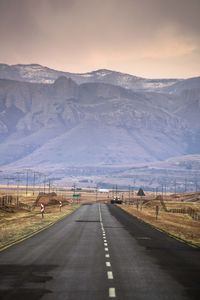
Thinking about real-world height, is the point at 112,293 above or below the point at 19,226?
below

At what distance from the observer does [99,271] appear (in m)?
22.9

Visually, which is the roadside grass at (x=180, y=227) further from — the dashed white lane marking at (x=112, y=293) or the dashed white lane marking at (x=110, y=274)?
the dashed white lane marking at (x=112, y=293)

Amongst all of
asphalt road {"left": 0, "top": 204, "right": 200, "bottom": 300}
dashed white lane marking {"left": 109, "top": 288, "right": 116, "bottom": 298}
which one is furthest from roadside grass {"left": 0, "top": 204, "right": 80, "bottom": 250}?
dashed white lane marking {"left": 109, "top": 288, "right": 116, "bottom": 298}

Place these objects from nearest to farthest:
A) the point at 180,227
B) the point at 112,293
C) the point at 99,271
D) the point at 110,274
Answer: the point at 112,293 < the point at 110,274 < the point at 99,271 < the point at 180,227

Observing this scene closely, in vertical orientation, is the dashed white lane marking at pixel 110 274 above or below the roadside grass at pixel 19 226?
below

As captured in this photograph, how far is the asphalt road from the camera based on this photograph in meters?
17.7

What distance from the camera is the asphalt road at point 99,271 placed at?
1767 cm

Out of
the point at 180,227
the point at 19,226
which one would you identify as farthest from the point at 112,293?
the point at 180,227

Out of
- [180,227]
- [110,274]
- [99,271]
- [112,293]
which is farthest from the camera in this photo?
[180,227]

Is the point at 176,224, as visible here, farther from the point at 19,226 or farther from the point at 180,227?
the point at 19,226

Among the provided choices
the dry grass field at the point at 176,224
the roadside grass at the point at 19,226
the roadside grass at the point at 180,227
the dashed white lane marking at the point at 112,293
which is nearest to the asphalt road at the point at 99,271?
the dashed white lane marking at the point at 112,293

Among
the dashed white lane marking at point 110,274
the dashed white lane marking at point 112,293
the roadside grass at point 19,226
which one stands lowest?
the dashed white lane marking at point 112,293

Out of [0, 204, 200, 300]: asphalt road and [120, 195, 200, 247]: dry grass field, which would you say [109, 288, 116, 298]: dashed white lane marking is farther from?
[120, 195, 200, 247]: dry grass field

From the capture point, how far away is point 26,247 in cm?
3369
